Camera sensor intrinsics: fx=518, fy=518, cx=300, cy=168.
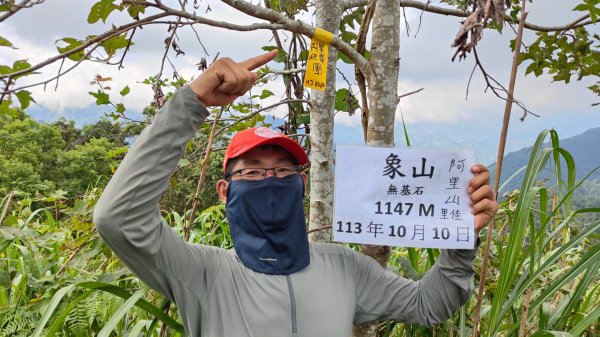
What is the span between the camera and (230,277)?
1368mm

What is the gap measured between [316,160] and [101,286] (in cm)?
107

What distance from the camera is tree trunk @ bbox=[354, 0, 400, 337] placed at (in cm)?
166

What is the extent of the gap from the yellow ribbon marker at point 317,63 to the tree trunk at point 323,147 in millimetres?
470

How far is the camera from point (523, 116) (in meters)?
1.64

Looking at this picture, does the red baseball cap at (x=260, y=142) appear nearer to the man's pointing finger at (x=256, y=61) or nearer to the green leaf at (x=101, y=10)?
the man's pointing finger at (x=256, y=61)

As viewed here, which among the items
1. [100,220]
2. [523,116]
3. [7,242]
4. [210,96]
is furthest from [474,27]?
[7,242]

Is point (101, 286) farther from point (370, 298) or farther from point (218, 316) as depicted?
point (370, 298)

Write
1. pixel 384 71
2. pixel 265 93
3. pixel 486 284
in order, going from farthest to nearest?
pixel 265 93 < pixel 486 284 < pixel 384 71

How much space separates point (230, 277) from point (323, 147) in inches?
39.9

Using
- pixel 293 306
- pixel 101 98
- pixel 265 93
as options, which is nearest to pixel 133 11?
pixel 101 98

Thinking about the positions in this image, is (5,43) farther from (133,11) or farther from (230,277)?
(230,277)

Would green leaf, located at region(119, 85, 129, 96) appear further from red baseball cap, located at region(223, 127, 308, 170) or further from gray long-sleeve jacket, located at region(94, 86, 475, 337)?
gray long-sleeve jacket, located at region(94, 86, 475, 337)

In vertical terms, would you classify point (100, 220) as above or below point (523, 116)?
below

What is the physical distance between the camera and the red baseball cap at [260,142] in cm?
142
